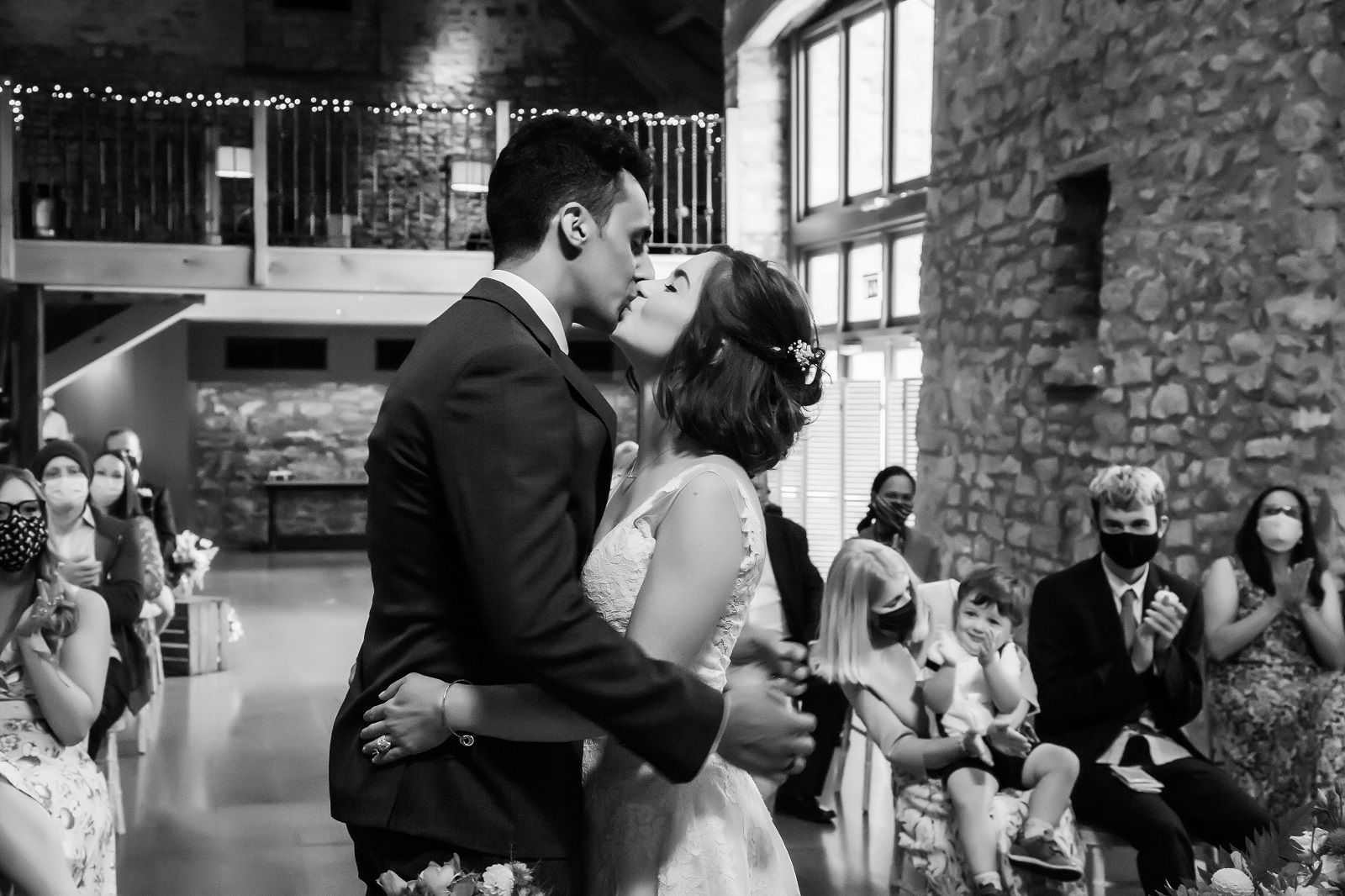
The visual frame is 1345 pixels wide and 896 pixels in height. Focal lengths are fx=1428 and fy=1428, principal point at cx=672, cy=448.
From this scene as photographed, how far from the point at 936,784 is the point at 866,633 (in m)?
0.43

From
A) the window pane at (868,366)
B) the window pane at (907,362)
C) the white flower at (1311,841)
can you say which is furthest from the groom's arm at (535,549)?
the window pane at (868,366)

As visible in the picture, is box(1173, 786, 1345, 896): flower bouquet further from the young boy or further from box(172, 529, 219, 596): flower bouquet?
box(172, 529, 219, 596): flower bouquet

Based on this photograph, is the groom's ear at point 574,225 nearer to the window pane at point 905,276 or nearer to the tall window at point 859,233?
the tall window at point 859,233

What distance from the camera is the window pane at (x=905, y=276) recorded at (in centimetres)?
924

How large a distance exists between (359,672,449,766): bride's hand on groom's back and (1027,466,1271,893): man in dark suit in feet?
7.89

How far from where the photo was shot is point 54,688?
304cm

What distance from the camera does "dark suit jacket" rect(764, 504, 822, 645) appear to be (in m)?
4.99

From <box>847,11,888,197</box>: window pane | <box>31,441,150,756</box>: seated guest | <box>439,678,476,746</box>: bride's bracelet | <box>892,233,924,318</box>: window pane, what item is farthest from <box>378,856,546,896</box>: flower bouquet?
<box>847,11,888,197</box>: window pane

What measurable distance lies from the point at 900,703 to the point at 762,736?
2.20 meters

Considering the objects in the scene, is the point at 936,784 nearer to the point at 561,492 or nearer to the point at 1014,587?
the point at 1014,587

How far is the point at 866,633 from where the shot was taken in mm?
3729

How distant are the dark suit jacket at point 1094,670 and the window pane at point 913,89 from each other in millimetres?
5703

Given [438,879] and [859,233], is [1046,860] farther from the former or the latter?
[859,233]

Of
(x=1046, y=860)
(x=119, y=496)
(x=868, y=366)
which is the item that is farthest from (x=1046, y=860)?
(x=868, y=366)
